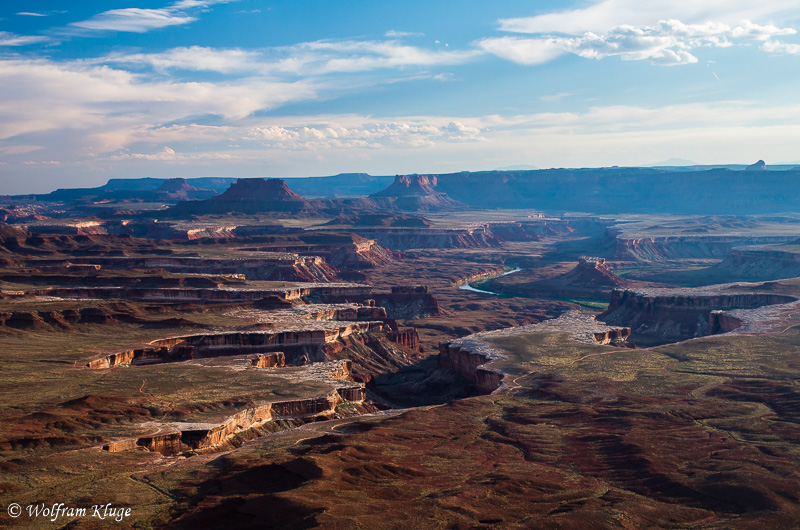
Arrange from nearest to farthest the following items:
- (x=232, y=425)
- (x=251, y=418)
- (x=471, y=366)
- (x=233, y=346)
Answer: (x=232, y=425), (x=251, y=418), (x=471, y=366), (x=233, y=346)

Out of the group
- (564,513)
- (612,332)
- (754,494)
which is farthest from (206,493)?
(612,332)

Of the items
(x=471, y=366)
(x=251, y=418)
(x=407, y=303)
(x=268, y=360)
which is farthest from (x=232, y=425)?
(x=407, y=303)

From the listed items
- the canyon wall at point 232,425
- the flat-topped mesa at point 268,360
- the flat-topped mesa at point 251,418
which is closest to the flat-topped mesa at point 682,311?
the flat-topped mesa at point 268,360

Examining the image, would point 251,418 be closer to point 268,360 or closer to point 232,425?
point 232,425

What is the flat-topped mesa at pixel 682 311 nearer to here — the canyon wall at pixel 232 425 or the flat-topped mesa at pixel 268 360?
the flat-topped mesa at pixel 268 360

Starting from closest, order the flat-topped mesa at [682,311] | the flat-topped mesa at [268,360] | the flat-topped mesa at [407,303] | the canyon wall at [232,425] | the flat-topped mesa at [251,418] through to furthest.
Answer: the canyon wall at [232,425] → the flat-topped mesa at [251,418] → the flat-topped mesa at [268,360] → the flat-topped mesa at [682,311] → the flat-topped mesa at [407,303]

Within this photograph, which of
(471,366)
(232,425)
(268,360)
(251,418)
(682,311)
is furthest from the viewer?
(682,311)

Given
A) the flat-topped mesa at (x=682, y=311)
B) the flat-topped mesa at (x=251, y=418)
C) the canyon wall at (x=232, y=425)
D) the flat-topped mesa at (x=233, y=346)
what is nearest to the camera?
the canyon wall at (x=232, y=425)

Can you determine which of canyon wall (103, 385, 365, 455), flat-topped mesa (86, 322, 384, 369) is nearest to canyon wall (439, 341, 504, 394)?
flat-topped mesa (86, 322, 384, 369)
